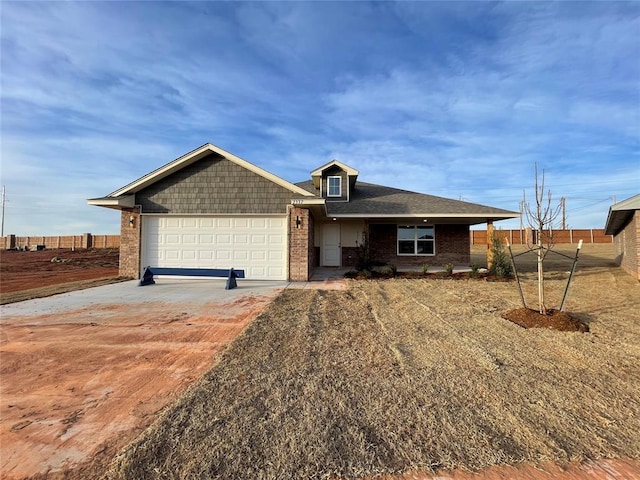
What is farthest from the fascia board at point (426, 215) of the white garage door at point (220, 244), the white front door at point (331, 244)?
the white garage door at point (220, 244)

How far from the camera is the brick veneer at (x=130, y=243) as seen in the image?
1173 cm

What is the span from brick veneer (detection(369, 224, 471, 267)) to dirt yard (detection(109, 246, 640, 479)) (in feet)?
35.2

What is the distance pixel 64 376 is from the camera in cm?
378

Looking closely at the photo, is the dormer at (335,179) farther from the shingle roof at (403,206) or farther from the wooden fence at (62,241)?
the wooden fence at (62,241)

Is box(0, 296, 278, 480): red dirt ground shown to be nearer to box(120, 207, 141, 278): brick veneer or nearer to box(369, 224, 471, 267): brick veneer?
box(120, 207, 141, 278): brick veneer

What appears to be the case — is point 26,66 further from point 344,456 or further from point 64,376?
point 344,456

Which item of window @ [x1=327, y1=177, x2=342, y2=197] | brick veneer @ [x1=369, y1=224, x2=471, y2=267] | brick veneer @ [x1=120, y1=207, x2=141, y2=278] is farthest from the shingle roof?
brick veneer @ [x1=120, y1=207, x2=141, y2=278]

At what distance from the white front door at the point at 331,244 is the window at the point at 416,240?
3.29 metres

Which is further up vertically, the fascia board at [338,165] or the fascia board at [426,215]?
the fascia board at [338,165]

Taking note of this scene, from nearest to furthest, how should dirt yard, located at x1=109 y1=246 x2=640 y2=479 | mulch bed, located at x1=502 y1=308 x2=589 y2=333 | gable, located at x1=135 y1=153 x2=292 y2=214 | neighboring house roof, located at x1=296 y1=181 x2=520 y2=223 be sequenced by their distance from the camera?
1. dirt yard, located at x1=109 y1=246 x2=640 y2=479
2. mulch bed, located at x1=502 y1=308 x2=589 y2=333
3. gable, located at x1=135 y1=153 x2=292 y2=214
4. neighboring house roof, located at x1=296 y1=181 x2=520 y2=223

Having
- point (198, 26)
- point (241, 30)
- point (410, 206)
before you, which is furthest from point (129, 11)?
point (410, 206)

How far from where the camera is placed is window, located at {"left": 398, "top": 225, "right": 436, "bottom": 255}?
1680 centimetres

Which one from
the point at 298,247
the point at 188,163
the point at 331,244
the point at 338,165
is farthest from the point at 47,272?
the point at 338,165

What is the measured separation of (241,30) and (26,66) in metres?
5.45
